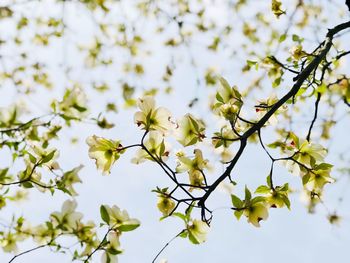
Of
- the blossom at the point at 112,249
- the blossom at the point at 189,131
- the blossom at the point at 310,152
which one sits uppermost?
the blossom at the point at 189,131

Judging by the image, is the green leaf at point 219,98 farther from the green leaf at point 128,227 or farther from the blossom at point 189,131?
the green leaf at point 128,227

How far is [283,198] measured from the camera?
1.11m

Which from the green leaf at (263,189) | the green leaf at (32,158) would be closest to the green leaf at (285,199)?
the green leaf at (263,189)

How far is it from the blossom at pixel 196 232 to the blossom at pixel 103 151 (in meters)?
0.26

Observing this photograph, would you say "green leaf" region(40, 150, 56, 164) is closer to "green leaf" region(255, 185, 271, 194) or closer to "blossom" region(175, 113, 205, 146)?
"blossom" region(175, 113, 205, 146)

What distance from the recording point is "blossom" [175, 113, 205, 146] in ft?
3.65

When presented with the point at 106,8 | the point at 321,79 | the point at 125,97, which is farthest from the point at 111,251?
the point at 125,97

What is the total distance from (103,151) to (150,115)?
158 mm

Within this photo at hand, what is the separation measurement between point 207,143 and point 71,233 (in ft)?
1.45

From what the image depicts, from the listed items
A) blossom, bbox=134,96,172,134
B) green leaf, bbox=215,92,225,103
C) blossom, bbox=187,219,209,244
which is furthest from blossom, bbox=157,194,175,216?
green leaf, bbox=215,92,225,103

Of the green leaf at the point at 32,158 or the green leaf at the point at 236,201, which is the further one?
the green leaf at the point at 32,158

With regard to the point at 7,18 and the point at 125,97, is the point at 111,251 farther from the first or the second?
the point at 7,18

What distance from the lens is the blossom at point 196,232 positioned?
1086mm

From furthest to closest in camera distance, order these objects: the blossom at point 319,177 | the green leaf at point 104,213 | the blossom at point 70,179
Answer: the blossom at point 70,179 → the blossom at point 319,177 → the green leaf at point 104,213
